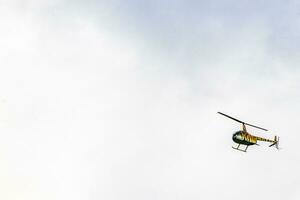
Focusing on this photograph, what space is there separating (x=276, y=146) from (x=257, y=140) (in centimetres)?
834

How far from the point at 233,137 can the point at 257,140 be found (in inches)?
309

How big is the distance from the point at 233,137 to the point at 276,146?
16.1 metres

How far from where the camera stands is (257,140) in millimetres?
158000

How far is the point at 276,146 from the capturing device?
163250 millimetres

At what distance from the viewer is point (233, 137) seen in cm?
15438
